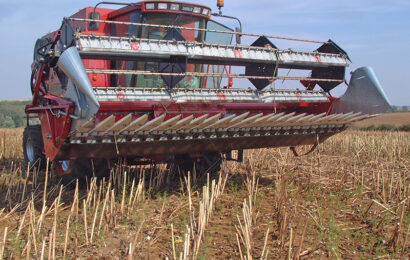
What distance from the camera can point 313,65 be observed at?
4.93m

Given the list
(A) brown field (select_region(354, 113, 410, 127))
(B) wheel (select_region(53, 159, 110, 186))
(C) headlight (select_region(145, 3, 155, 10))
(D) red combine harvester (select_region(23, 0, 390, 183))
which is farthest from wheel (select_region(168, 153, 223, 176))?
(A) brown field (select_region(354, 113, 410, 127))

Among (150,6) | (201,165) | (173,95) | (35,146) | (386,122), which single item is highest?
(150,6)

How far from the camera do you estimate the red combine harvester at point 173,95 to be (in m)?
3.80

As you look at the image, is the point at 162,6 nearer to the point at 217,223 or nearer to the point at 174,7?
the point at 174,7

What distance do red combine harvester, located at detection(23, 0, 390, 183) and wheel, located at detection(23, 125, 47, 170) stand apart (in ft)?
0.42

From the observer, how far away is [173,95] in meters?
4.23

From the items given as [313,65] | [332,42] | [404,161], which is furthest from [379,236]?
[404,161]

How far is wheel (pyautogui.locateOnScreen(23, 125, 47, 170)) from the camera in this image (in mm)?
5980

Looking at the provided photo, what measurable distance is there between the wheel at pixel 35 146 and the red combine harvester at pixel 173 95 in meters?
0.13

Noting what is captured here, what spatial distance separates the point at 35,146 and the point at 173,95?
2.69 meters

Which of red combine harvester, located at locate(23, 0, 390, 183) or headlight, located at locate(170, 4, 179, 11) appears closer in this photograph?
red combine harvester, located at locate(23, 0, 390, 183)

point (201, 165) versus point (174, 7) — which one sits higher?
point (174, 7)

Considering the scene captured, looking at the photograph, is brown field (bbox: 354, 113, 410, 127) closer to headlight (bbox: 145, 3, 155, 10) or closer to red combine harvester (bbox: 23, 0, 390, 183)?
red combine harvester (bbox: 23, 0, 390, 183)

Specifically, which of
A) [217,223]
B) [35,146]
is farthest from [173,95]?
[35,146]
